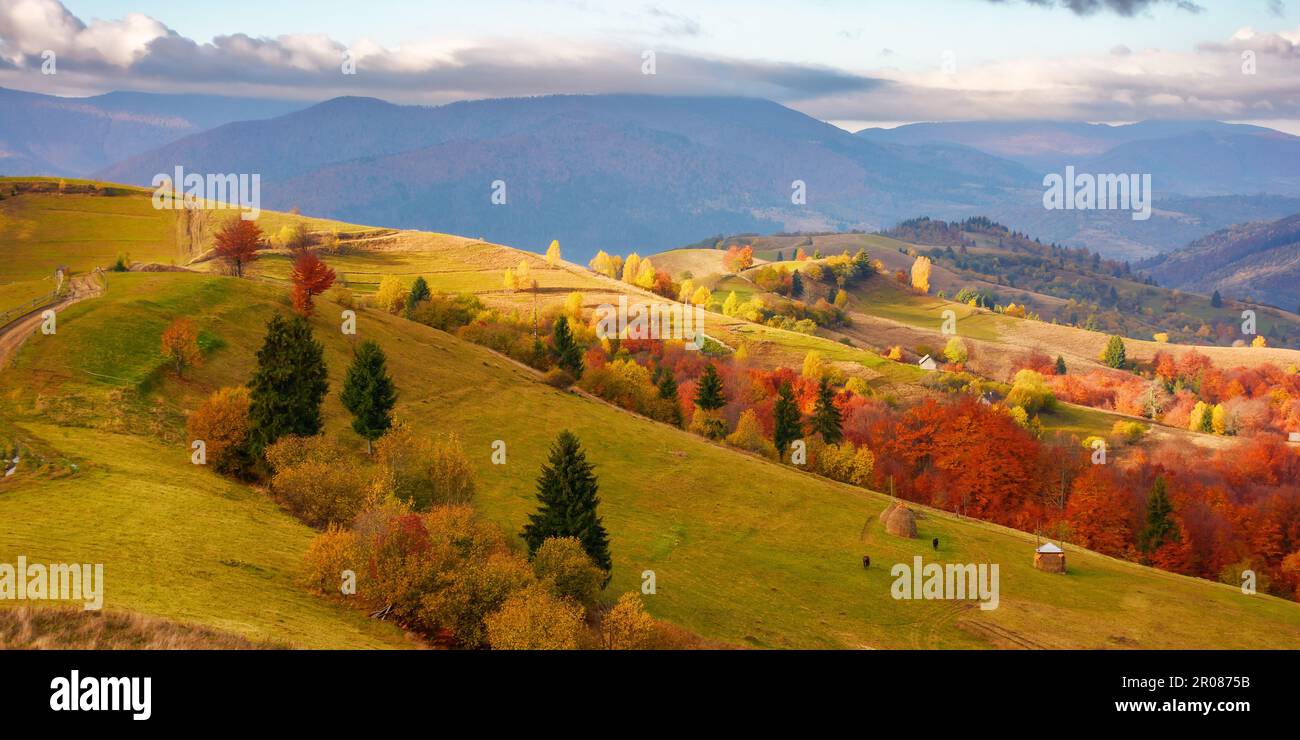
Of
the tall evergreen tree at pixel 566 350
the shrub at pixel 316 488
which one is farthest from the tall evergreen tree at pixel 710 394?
the shrub at pixel 316 488

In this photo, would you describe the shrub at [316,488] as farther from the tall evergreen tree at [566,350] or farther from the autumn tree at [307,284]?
the tall evergreen tree at [566,350]

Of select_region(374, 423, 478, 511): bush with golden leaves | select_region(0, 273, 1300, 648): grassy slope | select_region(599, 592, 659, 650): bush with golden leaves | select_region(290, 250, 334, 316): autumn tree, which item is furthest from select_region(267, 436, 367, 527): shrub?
select_region(290, 250, 334, 316): autumn tree

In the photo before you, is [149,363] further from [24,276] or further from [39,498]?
[24,276]

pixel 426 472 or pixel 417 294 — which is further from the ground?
pixel 417 294

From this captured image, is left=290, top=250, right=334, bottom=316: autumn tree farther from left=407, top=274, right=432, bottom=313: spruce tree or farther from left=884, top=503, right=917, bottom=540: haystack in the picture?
left=884, top=503, right=917, bottom=540: haystack

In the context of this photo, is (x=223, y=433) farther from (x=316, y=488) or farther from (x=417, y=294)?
(x=417, y=294)

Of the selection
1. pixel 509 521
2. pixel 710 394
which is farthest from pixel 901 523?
pixel 710 394
